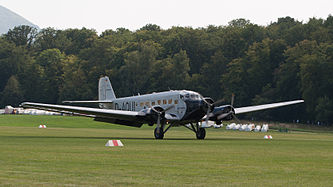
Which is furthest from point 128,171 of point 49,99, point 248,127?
point 49,99

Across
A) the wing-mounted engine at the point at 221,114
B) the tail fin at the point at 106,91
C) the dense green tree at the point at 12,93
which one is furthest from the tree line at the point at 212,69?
the wing-mounted engine at the point at 221,114

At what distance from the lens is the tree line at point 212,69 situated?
123 metres

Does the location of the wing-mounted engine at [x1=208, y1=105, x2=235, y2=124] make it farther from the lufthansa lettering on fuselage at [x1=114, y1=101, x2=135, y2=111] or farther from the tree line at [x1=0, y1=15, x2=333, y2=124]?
the tree line at [x1=0, y1=15, x2=333, y2=124]

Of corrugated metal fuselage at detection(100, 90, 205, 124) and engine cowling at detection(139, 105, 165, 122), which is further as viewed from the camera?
corrugated metal fuselage at detection(100, 90, 205, 124)

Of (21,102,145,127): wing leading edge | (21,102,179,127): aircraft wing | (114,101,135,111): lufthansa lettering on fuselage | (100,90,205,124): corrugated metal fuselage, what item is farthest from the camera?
(114,101,135,111): lufthansa lettering on fuselage

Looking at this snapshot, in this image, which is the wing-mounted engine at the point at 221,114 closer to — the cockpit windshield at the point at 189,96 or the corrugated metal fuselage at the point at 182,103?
the corrugated metal fuselage at the point at 182,103

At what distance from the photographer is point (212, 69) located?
16038 centimetres

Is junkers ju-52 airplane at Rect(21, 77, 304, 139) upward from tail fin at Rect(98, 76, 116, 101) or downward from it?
downward

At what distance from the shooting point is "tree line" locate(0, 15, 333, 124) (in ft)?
404

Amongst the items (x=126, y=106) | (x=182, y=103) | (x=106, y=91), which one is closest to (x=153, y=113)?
(x=182, y=103)

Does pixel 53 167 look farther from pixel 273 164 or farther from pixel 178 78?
Result: pixel 178 78

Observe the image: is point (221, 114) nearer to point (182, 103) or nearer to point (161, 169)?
point (182, 103)

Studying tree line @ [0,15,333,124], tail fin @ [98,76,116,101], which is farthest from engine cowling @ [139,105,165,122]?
tree line @ [0,15,333,124]

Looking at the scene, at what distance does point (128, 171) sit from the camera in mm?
21484
